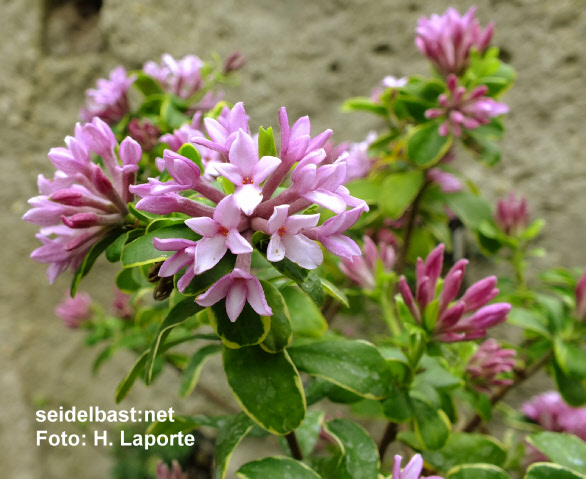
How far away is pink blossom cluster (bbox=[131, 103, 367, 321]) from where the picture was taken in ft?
1.42

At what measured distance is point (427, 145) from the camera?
1.02m

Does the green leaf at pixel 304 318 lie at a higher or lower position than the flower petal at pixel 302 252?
lower

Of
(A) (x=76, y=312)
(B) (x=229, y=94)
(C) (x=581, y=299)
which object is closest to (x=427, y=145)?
(C) (x=581, y=299)

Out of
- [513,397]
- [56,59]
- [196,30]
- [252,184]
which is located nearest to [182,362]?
[252,184]

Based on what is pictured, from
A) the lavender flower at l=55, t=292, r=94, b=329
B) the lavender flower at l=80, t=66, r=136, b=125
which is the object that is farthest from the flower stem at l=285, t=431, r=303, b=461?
the lavender flower at l=55, t=292, r=94, b=329

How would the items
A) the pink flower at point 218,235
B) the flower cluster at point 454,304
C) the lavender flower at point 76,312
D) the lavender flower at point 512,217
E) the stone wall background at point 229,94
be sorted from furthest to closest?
the stone wall background at point 229,94 → the lavender flower at point 76,312 → the lavender flower at point 512,217 → the flower cluster at point 454,304 → the pink flower at point 218,235

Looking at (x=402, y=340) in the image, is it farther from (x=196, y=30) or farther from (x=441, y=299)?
(x=196, y=30)

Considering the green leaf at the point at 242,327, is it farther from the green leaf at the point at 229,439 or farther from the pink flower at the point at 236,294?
the green leaf at the point at 229,439

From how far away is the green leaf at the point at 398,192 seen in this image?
107 centimetres

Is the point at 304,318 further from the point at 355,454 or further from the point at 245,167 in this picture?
the point at 245,167

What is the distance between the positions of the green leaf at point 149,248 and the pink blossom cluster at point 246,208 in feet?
0.10

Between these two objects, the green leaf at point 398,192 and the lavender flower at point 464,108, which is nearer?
the lavender flower at point 464,108

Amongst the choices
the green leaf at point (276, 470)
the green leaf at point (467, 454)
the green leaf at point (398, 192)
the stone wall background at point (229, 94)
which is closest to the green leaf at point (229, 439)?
the green leaf at point (276, 470)

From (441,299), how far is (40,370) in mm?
1977
